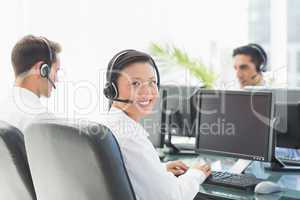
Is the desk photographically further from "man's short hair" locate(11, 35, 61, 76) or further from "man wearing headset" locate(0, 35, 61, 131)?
"man's short hair" locate(11, 35, 61, 76)

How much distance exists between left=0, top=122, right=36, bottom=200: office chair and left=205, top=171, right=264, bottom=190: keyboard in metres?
0.86

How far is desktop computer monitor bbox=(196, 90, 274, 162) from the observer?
206cm

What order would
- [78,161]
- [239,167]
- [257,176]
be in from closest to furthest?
[78,161] → [257,176] → [239,167]

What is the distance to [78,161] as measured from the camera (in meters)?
1.42

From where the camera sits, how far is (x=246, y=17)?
4844mm

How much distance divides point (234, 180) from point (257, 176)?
0.70 feet

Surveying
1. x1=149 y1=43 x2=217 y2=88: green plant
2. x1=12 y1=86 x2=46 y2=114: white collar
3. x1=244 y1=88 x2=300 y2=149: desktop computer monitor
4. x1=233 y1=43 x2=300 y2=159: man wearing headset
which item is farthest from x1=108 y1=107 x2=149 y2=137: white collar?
x1=149 y1=43 x2=217 y2=88: green plant

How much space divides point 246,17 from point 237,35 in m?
0.24

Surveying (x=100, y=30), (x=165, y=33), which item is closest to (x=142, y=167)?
(x=100, y=30)

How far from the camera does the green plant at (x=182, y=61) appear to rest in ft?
13.8

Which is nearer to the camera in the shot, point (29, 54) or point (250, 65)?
point (29, 54)

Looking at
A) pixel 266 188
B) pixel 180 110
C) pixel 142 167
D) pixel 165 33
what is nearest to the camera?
pixel 142 167

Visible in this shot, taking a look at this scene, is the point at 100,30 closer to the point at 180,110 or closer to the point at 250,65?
the point at 250,65

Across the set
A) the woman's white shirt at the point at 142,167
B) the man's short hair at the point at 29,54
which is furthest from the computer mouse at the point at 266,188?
the man's short hair at the point at 29,54
